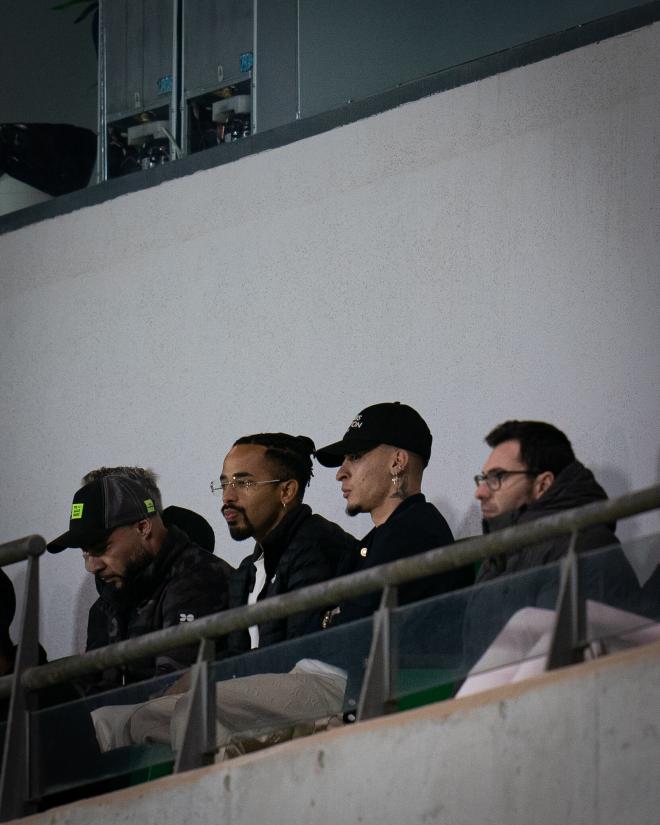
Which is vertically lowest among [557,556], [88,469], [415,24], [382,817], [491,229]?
[382,817]

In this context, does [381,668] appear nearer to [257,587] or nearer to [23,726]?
[23,726]

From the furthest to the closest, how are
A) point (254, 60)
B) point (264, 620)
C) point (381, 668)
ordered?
point (254, 60)
point (264, 620)
point (381, 668)

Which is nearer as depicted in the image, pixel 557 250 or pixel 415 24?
pixel 557 250

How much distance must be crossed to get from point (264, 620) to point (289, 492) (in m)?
1.26

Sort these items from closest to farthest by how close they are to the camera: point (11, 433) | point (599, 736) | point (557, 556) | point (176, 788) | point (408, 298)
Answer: point (599, 736), point (557, 556), point (176, 788), point (408, 298), point (11, 433)

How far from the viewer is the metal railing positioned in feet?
11.8

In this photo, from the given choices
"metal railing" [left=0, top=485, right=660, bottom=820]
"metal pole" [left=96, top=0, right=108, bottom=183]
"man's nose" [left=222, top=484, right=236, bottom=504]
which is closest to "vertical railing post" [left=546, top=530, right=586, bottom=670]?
"metal railing" [left=0, top=485, right=660, bottom=820]

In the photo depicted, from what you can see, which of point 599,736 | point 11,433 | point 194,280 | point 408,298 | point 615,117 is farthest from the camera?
point 11,433

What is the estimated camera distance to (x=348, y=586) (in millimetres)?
3910

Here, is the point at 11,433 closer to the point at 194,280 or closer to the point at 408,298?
the point at 194,280

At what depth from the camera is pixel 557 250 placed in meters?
5.91

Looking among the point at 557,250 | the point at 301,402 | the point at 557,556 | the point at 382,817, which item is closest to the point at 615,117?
the point at 557,250

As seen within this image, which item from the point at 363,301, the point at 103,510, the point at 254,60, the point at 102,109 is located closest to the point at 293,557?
the point at 103,510

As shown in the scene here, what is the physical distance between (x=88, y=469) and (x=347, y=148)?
1784 millimetres
